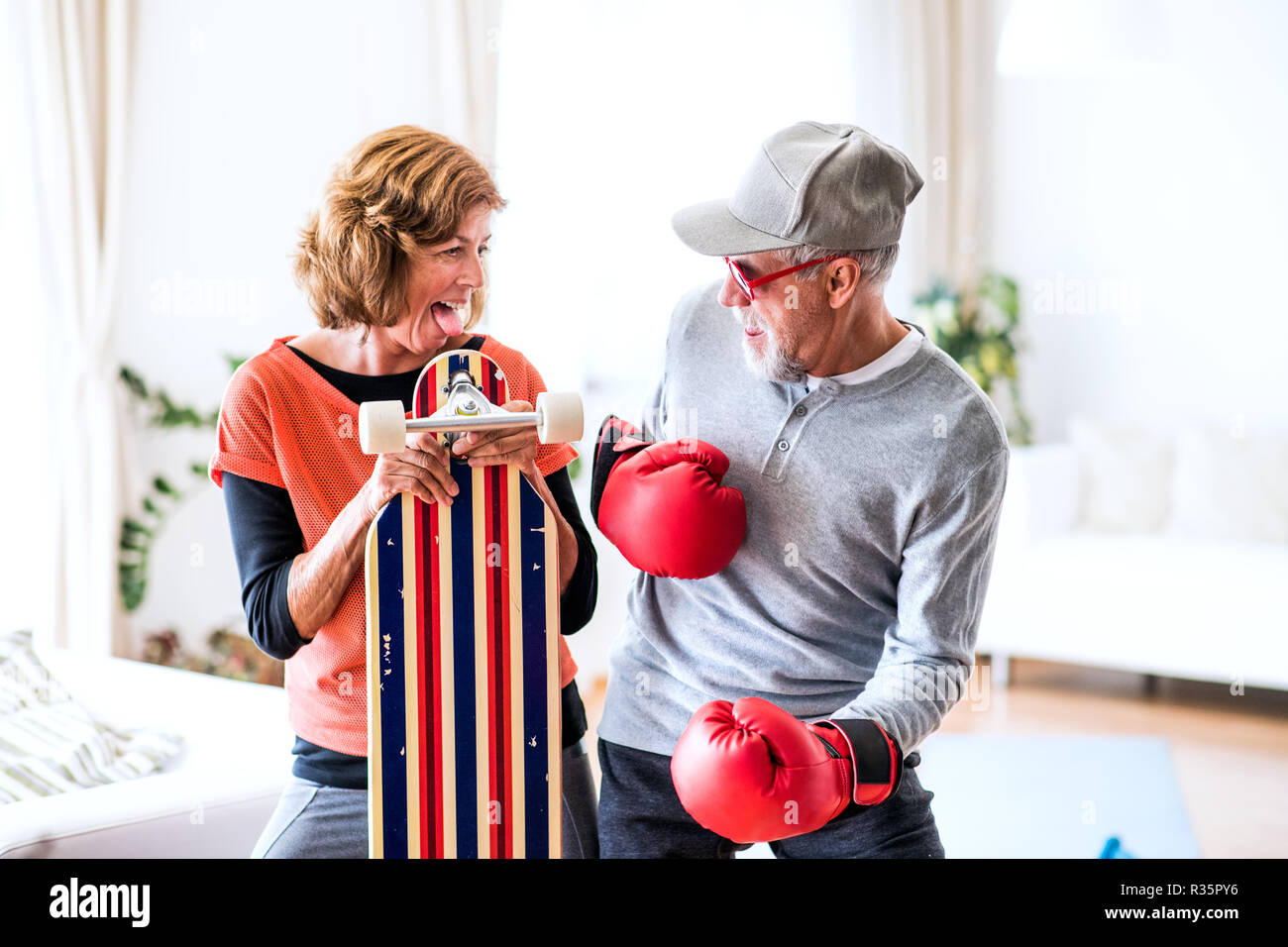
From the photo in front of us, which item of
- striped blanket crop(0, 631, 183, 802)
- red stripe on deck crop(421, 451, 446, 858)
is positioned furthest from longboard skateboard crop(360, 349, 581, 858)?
striped blanket crop(0, 631, 183, 802)

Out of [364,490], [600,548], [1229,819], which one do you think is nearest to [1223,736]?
[1229,819]

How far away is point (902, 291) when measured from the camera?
17.1 feet

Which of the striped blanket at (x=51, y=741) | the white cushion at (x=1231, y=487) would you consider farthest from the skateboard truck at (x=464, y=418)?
the white cushion at (x=1231, y=487)

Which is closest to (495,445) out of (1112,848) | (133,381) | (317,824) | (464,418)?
(464,418)

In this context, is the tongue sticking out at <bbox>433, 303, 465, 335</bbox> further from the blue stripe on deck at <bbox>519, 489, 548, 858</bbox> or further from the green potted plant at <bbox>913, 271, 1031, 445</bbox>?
the green potted plant at <bbox>913, 271, 1031, 445</bbox>

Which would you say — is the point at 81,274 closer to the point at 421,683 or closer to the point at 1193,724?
the point at 421,683

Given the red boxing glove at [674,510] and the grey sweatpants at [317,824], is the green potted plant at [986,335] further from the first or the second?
the grey sweatpants at [317,824]

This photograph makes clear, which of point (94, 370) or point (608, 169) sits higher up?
point (608, 169)

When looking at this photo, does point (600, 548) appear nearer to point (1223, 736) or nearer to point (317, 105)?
point (317, 105)

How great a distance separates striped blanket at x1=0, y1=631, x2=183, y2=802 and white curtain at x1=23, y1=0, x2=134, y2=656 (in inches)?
40.8

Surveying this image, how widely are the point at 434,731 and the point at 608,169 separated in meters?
2.91

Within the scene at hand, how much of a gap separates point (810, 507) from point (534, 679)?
39 centimetres

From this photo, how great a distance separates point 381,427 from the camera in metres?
1.24

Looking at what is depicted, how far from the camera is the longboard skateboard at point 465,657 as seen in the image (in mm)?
1332
